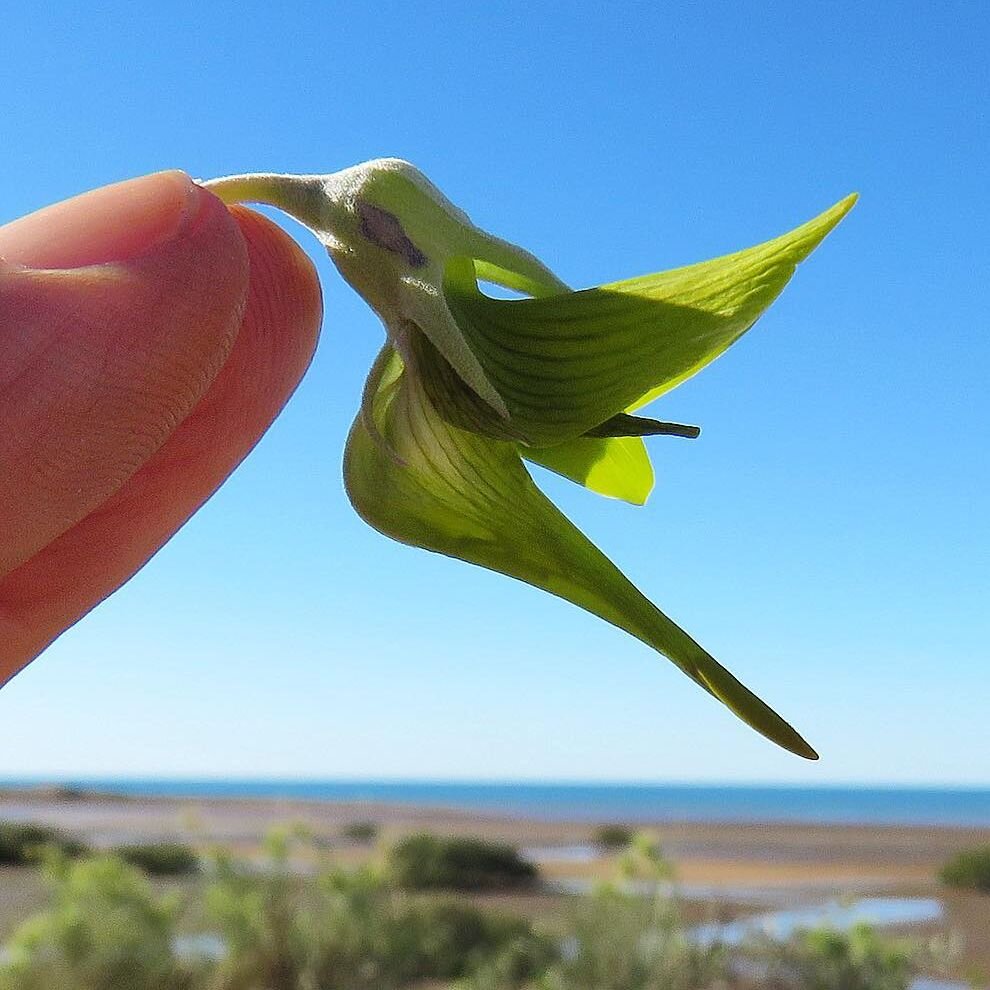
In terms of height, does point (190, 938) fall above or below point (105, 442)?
below

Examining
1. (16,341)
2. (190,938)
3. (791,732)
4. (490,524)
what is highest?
(16,341)

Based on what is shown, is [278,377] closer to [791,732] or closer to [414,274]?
[414,274]

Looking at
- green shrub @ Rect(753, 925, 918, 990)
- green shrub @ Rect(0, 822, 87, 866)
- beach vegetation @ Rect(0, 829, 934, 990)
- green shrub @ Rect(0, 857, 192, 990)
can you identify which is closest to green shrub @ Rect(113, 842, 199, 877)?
green shrub @ Rect(0, 822, 87, 866)

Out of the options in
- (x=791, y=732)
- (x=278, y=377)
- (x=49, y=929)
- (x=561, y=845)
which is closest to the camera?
(x=791, y=732)

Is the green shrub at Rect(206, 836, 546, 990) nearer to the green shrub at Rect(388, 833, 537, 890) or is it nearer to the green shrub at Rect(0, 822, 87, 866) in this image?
the green shrub at Rect(388, 833, 537, 890)

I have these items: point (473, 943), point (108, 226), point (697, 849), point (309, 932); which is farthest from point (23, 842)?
point (108, 226)

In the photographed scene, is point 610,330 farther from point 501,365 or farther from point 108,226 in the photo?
point 108,226

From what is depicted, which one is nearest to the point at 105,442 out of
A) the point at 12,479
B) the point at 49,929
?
the point at 12,479
